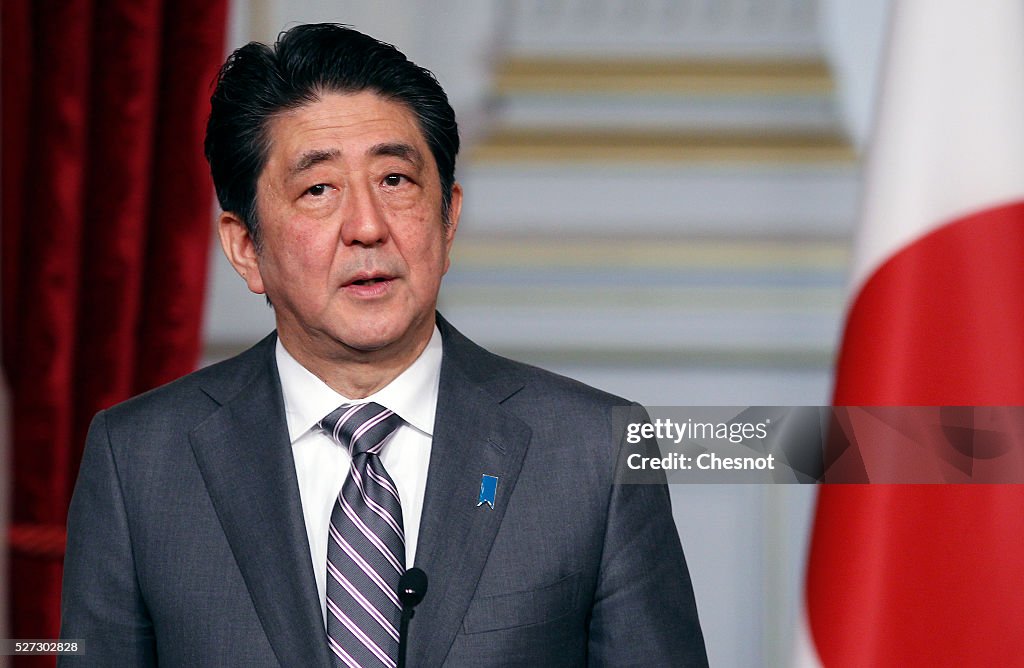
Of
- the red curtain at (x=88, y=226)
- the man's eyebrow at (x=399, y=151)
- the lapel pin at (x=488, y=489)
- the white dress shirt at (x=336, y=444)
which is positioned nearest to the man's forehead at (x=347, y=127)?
the man's eyebrow at (x=399, y=151)

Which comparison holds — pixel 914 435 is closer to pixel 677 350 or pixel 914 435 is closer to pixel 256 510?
pixel 677 350

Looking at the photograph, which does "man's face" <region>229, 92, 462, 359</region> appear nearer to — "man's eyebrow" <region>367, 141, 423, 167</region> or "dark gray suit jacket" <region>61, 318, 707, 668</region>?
"man's eyebrow" <region>367, 141, 423, 167</region>

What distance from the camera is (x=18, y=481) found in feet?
7.97

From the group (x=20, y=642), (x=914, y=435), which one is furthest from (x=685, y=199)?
(x=20, y=642)

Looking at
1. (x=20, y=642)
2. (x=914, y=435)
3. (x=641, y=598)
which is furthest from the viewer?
(x=20, y=642)

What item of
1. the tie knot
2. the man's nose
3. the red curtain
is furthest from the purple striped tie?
the red curtain

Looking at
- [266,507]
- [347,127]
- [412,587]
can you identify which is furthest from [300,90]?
[412,587]

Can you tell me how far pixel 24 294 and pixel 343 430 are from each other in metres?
1.18

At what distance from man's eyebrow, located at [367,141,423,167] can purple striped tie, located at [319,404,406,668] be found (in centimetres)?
34

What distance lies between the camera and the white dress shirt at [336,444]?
1.52 metres

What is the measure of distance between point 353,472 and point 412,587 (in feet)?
0.66

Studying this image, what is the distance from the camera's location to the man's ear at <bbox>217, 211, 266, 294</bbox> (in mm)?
1626

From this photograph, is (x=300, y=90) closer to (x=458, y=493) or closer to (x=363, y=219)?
(x=363, y=219)
